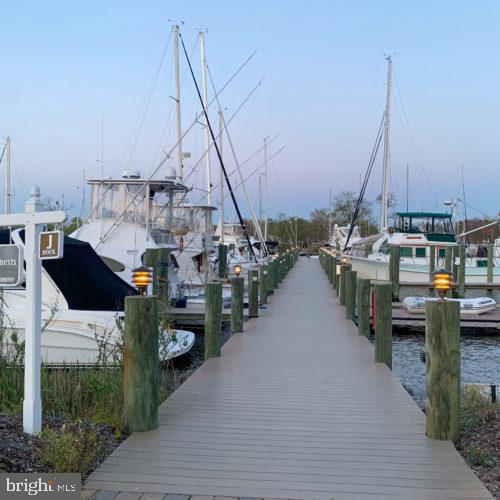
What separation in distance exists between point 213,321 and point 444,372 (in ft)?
15.0

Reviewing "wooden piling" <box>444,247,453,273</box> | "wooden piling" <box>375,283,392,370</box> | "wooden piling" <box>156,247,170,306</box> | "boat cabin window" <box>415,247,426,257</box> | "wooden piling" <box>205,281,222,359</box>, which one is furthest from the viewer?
"boat cabin window" <box>415,247,426,257</box>

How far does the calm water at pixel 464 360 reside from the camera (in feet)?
37.6

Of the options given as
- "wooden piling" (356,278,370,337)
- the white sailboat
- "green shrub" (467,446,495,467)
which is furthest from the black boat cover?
the white sailboat

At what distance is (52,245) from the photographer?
464cm

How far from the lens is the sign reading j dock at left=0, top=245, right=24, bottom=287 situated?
464 cm

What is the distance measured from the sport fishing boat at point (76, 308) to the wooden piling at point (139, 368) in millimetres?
3915

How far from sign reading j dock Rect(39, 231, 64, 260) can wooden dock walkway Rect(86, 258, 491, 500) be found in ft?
5.15

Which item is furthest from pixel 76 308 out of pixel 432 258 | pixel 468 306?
pixel 432 258

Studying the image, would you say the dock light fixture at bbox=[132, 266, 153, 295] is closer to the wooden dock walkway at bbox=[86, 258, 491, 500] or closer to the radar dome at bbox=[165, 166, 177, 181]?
the wooden dock walkway at bbox=[86, 258, 491, 500]

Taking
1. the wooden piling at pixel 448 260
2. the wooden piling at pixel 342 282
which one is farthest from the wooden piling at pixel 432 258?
the wooden piling at pixel 342 282

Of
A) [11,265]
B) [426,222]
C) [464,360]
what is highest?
[426,222]

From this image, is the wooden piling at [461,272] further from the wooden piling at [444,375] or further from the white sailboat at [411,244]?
the wooden piling at [444,375]

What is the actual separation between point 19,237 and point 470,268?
2404 cm

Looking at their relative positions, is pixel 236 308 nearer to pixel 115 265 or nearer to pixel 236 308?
pixel 236 308
